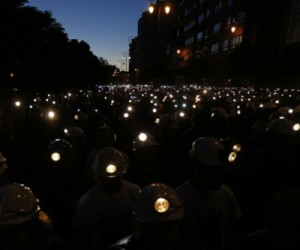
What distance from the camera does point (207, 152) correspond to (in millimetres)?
3613

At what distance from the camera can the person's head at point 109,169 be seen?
3777 mm

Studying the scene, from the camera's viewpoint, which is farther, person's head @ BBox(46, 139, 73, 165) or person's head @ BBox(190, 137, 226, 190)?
person's head @ BBox(46, 139, 73, 165)

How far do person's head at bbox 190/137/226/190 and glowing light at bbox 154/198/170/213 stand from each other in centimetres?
78

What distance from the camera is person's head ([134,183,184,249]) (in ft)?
8.81

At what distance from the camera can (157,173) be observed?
5219 mm

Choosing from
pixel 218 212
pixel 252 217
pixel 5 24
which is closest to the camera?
pixel 218 212

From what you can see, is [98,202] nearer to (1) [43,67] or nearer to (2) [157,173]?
(2) [157,173]

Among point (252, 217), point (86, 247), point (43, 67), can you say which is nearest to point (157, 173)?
point (252, 217)

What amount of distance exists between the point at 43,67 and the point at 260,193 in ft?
69.4

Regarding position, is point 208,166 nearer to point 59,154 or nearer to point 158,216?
point 158,216

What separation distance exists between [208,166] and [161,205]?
2.94 feet

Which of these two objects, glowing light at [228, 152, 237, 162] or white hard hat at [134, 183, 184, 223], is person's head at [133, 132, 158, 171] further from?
white hard hat at [134, 183, 184, 223]

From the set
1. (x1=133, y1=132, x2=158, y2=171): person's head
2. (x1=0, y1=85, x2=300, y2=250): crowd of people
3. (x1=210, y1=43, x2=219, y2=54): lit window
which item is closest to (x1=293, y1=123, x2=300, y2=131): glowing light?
(x1=0, y1=85, x2=300, y2=250): crowd of people

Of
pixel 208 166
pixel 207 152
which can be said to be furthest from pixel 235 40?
pixel 208 166
